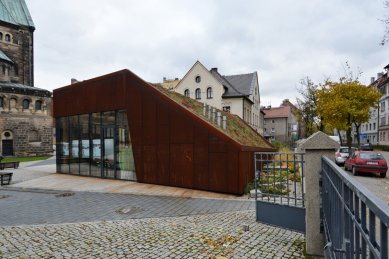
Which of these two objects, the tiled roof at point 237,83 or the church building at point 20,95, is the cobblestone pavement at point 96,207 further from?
the church building at point 20,95

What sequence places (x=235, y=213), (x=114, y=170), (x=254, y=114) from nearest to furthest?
1. (x=235, y=213)
2. (x=114, y=170)
3. (x=254, y=114)

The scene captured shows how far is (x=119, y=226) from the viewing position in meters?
6.48

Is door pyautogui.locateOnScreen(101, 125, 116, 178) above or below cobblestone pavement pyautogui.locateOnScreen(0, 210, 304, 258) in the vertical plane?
above

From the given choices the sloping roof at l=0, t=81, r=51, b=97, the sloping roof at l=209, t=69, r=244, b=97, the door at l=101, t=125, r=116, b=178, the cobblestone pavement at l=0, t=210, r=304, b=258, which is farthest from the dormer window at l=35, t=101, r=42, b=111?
the cobblestone pavement at l=0, t=210, r=304, b=258

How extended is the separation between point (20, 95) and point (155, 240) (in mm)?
39717

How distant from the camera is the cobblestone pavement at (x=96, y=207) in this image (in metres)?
7.42

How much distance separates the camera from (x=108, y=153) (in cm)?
1438

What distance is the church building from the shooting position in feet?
118

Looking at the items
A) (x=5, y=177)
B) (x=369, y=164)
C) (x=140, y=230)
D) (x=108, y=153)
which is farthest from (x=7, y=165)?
(x=369, y=164)

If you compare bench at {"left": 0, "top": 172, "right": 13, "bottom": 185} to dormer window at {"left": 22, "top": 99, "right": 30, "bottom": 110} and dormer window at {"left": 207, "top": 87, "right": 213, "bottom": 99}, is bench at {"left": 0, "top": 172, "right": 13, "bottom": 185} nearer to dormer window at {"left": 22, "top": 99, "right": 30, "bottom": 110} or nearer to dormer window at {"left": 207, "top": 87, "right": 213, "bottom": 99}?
dormer window at {"left": 207, "top": 87, "right": 213, "bottom": 99}

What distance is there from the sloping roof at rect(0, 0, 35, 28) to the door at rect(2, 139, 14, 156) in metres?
20.8

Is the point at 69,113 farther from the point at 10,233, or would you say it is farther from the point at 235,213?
the point at 235,213

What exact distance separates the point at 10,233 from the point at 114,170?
800 centimetres

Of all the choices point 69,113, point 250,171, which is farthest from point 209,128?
point 69,113
